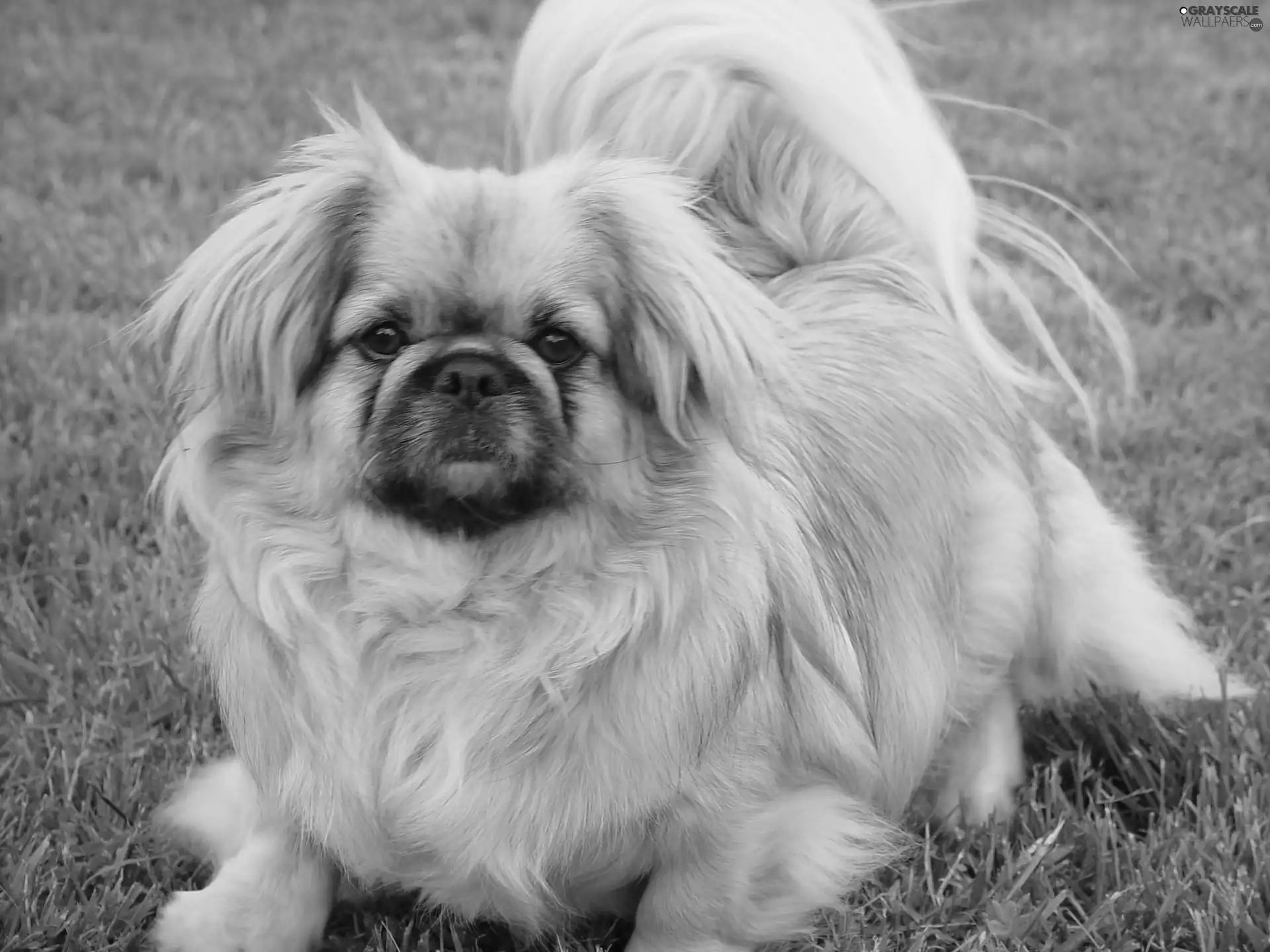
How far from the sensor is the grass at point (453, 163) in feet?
7.50

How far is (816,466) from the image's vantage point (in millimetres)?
2371

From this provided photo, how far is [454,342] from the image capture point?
192 centimetres

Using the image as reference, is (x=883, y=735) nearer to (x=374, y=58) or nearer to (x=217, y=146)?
(x=217, y=146)

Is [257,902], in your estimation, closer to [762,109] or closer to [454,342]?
[454,342]

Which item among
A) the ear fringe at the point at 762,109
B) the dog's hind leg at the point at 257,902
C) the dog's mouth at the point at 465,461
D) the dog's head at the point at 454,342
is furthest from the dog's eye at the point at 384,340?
the ear fringe at the point at 762,109

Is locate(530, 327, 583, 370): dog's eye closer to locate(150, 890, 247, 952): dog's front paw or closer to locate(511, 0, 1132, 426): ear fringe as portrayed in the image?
locate(511, 0, 1132, 426): ear fringe

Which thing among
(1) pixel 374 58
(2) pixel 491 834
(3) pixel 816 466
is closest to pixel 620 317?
(3) pixel 816 466

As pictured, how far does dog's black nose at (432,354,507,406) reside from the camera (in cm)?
187

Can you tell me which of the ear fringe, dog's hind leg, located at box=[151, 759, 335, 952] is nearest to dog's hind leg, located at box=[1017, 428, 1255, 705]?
the ear fringe

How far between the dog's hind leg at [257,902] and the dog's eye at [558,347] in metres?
0.87

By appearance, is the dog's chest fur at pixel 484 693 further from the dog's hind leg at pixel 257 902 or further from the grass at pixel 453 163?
the grass at pixel 453 163

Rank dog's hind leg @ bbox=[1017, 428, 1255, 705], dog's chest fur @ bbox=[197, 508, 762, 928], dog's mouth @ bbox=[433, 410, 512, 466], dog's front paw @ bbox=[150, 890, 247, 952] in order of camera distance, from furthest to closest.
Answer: dog's hind leg @ bbox=[1017, 428, 1255, 705] < dog's front paw @ bbox=[150, 890, 247, 952] < dog's chest fur @ bbox=[197, 508, 762, 928] < dog's mouth @ bbox=[433, 410, 512, 466]

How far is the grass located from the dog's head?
2.66 ft

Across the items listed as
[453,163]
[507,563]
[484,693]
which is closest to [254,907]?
[484,693]
